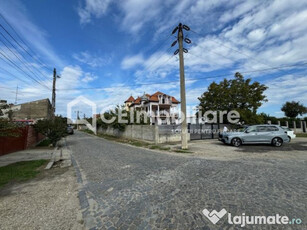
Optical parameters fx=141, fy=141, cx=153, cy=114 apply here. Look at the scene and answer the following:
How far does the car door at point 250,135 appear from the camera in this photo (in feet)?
34.7

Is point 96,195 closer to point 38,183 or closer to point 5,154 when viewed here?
point 38,183

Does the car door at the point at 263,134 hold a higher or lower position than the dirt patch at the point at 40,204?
higher

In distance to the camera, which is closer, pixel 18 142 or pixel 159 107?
pixel 18 142

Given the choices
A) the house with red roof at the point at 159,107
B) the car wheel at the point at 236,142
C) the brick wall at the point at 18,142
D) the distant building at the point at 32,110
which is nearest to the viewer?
Answer: the brick wall at the point at 18,142

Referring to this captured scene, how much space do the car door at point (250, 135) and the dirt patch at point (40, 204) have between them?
37.1 ft

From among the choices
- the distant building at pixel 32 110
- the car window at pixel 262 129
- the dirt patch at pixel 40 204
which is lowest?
the dirt patch at pixel 40 204

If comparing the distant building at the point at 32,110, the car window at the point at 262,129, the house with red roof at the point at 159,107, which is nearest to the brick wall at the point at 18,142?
the car window at the point at 262,129

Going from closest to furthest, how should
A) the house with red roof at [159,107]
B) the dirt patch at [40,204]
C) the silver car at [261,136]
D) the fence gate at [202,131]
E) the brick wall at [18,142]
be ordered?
the dirt patch at [40,204]
the brick wall at [18,142]
the silver car at [261,136]
the fence gate at [202,131]
the house with red roof at [159,107]

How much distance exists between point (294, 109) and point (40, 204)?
4535 centimetres

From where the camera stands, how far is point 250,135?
1059 cm

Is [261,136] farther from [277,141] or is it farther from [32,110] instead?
[32,110]

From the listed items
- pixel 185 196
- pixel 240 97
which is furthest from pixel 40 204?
pixel 240 97

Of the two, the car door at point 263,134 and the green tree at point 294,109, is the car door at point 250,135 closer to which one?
the car door at point 263,134

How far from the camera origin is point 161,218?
2.57m
